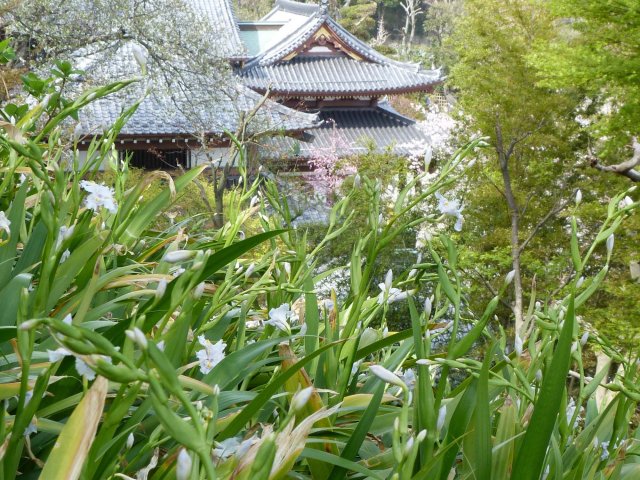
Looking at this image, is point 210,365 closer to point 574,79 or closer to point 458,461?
point 458,461

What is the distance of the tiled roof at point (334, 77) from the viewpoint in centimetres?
1848

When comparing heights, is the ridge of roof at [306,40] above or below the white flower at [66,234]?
below

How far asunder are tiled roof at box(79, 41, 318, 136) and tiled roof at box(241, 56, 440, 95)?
4.29 metres

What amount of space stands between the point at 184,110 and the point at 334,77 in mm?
9971

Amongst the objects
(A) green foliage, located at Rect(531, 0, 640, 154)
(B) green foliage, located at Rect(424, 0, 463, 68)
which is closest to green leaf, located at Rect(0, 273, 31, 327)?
(A) green foliage, located at Rect(531, 0, 640, 154)

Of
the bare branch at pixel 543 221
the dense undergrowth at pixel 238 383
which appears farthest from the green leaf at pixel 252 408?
the bare branch at pixel 543 221

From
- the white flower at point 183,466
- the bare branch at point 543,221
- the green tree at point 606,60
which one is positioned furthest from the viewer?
the bare branch at point 543,221

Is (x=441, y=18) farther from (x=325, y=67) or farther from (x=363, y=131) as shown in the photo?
(x=363, y=131)

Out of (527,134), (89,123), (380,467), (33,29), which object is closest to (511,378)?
(380,467)

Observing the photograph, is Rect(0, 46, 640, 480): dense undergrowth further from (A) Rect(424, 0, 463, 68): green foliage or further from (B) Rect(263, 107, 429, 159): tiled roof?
(A) Rect(424, 0, 463, 68): green foliage

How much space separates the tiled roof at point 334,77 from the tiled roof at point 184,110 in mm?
4292

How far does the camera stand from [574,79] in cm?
699

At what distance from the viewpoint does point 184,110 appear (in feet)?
32.2

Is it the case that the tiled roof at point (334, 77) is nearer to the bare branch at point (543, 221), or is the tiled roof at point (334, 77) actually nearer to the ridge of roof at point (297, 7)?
the ridge of roof at point (297, 7)
